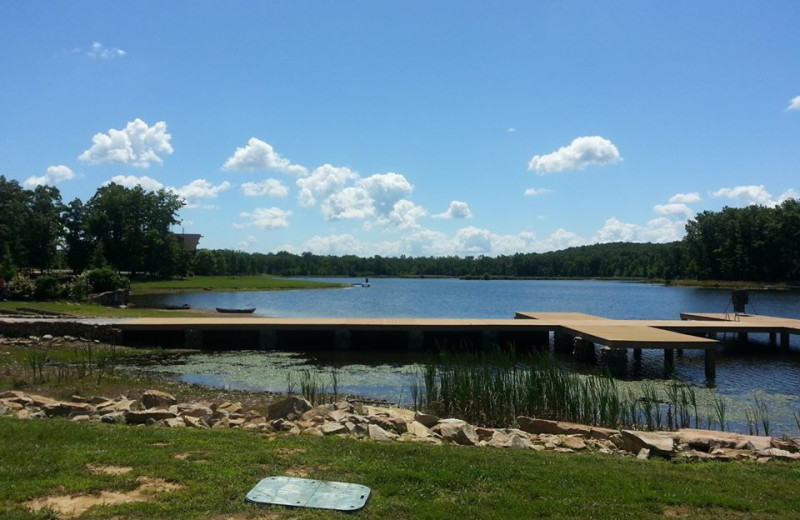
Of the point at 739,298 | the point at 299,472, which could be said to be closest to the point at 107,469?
the point at 299,472

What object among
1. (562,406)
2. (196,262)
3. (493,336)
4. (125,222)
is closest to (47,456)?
(562,406)

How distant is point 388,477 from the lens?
5.38 meters

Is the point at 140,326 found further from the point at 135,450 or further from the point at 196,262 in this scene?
the point at 196,262

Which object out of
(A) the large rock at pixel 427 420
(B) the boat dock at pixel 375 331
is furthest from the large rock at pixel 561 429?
(B) the boat dock at pixel 375 331

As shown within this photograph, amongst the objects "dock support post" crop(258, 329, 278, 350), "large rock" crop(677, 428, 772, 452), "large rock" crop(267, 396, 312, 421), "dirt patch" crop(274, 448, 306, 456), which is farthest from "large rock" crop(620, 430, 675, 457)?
"dock support post" crop(258, 329, 278, 350)

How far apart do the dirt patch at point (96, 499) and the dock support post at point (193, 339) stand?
16.9 m

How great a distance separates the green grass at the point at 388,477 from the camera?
461cm

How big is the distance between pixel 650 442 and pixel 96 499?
6.17m

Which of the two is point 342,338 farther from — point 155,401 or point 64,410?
point 64,410

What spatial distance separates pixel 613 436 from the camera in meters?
8.09

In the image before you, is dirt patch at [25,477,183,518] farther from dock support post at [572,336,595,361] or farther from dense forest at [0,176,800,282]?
dense forest at [0,176,800,282]

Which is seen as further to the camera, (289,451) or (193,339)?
A: (193,339)

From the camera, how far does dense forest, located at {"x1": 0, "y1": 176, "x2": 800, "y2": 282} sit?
55469mm

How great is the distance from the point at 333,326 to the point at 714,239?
89200 millimetres
